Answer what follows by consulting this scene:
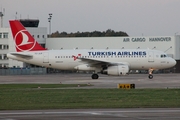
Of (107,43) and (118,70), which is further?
(107,43)

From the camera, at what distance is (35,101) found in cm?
2734

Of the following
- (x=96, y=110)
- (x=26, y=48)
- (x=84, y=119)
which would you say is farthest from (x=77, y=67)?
(x=84, y=119)

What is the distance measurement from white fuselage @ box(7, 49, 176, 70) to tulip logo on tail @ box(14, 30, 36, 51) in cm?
92

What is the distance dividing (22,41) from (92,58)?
8.90 metres

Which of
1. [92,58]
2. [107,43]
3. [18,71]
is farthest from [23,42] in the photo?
[107,43]

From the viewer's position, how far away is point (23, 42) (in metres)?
60.6

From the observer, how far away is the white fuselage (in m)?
58.3

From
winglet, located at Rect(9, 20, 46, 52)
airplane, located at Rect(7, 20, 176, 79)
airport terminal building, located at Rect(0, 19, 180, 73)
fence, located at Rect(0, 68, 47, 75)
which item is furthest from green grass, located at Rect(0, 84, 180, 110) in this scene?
airport terminal building, located at Rect(0, 19, 180, 73)

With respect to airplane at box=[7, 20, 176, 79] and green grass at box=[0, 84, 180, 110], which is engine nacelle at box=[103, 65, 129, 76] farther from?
green grass at box=[0, 84, 180, 110]

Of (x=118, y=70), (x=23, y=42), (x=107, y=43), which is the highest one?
(x=107, y=43)

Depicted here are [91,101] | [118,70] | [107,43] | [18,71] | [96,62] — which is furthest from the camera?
[107,43]

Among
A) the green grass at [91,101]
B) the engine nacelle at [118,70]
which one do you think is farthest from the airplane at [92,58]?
the green grass at [91,101]

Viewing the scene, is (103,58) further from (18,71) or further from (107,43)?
(107,43)

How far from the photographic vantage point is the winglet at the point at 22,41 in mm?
60344
